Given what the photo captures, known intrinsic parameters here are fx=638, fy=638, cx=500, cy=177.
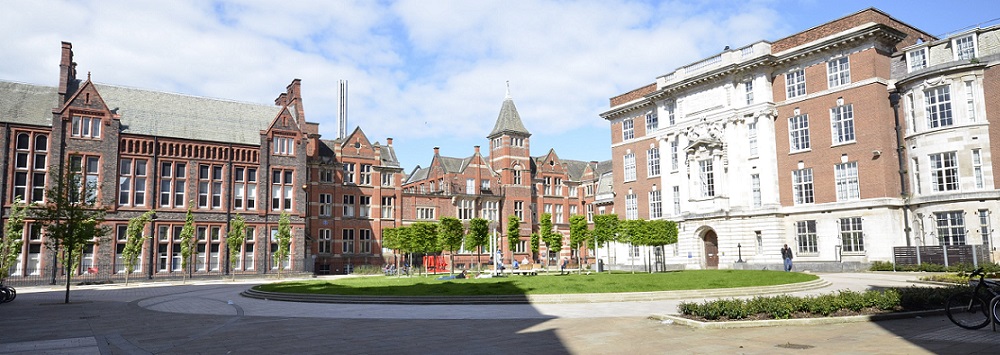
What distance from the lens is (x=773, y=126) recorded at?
143 feet

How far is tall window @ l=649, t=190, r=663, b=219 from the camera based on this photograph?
171 ft

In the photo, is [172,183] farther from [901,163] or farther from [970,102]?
[970,102]

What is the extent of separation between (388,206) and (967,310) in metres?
52.5

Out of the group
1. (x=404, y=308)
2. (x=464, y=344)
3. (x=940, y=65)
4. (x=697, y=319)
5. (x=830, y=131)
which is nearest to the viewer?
(x=464, y=344)

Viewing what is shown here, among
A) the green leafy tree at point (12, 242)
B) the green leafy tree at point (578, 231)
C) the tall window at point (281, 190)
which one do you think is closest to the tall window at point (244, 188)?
the tall window at point (281, 190)

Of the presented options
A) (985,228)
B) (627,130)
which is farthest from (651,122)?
(985,228)

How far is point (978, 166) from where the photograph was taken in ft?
111

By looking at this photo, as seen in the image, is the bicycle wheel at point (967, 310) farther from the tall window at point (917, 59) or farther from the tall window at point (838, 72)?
the tall window at point (838, 72)

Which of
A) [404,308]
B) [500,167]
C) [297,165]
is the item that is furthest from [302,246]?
[404,308]

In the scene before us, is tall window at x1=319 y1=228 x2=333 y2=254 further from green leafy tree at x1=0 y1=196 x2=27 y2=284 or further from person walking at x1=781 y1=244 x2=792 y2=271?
person walking at x1=781 y1=244 x2=792 y2=271

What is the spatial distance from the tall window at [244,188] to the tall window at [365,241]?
11.8 metres

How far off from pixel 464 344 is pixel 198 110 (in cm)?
4605

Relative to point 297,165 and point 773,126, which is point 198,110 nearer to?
point 297,165

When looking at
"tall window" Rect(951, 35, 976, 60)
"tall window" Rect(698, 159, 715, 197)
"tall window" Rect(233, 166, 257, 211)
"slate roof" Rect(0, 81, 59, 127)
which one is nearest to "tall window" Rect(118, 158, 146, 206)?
"slate roof" Rect(0, 81, 59, 127)
